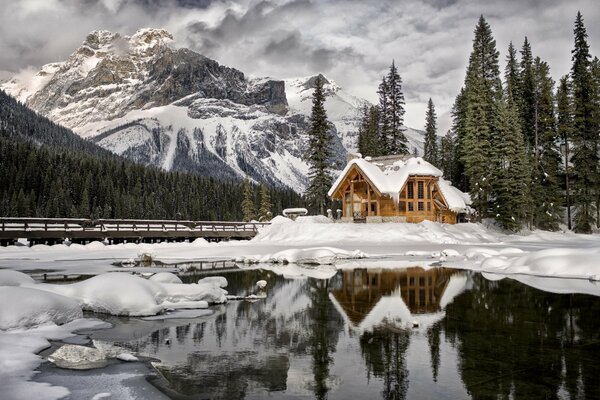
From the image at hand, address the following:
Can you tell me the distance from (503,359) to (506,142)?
137 feet

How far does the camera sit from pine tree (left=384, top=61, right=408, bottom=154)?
6091 cm

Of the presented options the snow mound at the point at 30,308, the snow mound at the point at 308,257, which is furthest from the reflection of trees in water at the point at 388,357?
the snow mound at the point at 308,257

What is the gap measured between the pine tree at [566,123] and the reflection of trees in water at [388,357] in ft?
149

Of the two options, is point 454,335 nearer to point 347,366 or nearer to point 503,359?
point 503,359

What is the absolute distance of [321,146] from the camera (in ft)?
176

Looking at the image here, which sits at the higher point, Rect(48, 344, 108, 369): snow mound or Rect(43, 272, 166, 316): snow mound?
Rect(43, 272, 166, 316): snow mound

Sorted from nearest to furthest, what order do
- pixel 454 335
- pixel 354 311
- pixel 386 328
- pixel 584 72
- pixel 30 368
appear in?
1. pixel 30 368
2. pixel 454 335
3. pixel 386 328
4. pixel 354 311
5. pixel 584 72

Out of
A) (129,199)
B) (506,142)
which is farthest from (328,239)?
(129,199)

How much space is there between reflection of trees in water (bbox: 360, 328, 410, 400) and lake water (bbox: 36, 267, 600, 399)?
2cm

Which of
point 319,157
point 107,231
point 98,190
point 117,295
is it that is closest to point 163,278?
point 117,295

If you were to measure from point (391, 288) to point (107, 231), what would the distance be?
3322cm

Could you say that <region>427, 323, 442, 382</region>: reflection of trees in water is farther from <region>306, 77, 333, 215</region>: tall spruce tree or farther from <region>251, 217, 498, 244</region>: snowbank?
<region>306, 77, 333, 215</region>: tall spruce tree

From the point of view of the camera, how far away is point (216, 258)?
3338cm

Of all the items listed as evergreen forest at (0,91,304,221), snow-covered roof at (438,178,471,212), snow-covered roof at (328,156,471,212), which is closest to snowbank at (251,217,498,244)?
snow-covered roof at (438,178,471,212)
